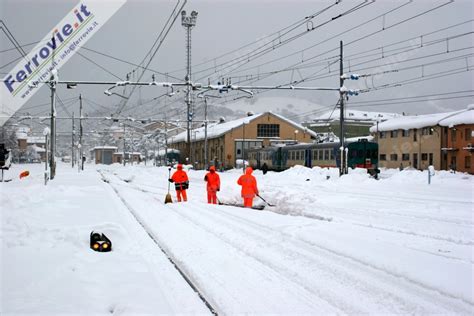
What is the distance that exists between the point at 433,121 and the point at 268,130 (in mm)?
23249

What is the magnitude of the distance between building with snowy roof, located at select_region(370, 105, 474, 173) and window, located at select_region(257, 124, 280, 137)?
13.7 metres

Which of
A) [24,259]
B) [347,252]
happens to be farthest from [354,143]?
[24,259]

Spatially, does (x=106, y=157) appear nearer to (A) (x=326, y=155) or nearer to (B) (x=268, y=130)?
(B) (x=268, y=130)

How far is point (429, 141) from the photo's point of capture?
174ft

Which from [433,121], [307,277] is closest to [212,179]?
[307,277]

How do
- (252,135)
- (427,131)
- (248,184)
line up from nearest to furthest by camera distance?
(248,184) < (427,131) < (252,135)

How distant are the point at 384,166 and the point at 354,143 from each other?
2322 cm

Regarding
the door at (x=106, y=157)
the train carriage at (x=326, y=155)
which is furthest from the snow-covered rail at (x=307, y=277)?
the door at (x=106, y=157)

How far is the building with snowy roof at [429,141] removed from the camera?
48.5 metres

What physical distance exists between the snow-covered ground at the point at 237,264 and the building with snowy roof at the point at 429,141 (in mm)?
39011

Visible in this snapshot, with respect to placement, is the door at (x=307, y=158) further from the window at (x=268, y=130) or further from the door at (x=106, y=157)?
the door at (x=106, y=157)

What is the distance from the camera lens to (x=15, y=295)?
5.41 meters

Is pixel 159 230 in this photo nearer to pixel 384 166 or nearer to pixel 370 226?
pixel 370 226

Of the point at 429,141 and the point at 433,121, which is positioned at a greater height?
the point at 433,121
